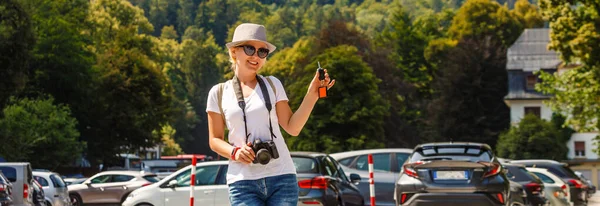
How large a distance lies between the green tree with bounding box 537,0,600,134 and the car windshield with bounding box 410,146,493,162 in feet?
63.6

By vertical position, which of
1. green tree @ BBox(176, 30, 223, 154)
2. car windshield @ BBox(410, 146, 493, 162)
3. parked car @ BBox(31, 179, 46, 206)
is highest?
green tree @ BBox(176, 30, 223, 154)

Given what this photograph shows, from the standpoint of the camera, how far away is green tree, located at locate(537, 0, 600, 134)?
38156 millimetres

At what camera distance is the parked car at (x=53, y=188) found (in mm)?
29781

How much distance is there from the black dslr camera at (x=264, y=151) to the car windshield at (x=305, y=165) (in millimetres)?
13851

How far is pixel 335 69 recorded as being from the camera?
6644 centimetres

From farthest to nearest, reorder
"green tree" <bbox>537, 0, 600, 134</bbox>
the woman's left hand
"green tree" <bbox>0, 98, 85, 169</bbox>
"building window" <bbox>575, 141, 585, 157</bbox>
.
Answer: "building window" <bbox>575, 141, 585, 157</bbox> → "green tree" <bbox>0, 98, 85, 169</bbox> → "green tree" <bbox>537, 0, 600, 134</bbox> → the woman's left hand

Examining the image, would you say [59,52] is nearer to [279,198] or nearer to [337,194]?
[337,194]

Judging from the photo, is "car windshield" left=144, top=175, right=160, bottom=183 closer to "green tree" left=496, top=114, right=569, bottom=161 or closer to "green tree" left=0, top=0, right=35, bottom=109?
"green tree" left=0, top=0, right=35, bottom=109

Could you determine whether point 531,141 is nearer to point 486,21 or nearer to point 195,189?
point 486,21

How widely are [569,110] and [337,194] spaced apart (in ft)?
89.2

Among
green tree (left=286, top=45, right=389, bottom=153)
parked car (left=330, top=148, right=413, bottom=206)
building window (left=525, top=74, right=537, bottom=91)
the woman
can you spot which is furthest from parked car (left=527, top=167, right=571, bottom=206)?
building window (left=525, top=74, right=537, bottom=91)

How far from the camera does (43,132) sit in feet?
188

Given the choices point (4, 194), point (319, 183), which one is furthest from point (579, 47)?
point (4, 194)

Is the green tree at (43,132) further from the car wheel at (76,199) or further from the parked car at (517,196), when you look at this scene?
the parked car at (517,196)
